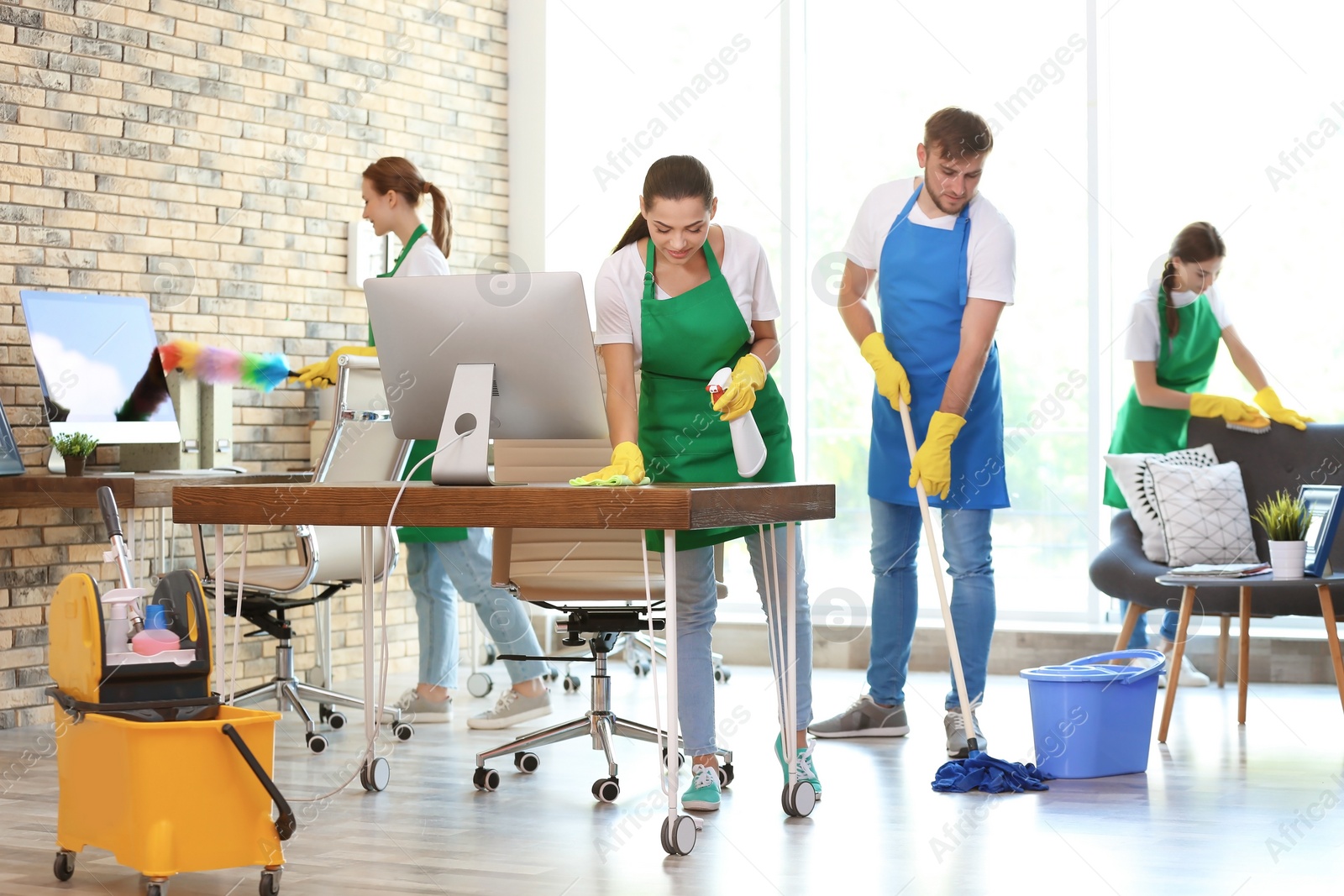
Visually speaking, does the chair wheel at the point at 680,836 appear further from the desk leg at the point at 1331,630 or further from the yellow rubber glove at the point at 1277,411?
the yellow rubber glove at the point at 1277,411

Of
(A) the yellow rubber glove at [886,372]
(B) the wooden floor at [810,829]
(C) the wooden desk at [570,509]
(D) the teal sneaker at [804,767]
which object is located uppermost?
(A) the yellow rubber glove at [886,372]

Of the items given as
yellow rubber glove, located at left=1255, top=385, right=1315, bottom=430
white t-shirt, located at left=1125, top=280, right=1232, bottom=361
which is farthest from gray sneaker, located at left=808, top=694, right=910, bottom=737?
yellow rubber glove, located at left=1255, top=385, right=1315, bottom=430

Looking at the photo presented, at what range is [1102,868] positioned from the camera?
2.53 meters

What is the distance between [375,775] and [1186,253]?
295cm

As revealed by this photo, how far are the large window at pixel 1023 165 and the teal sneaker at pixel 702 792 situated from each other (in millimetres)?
2231

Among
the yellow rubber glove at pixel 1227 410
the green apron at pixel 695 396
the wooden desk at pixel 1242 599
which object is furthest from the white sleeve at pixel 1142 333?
the green apron at pixel 695 396

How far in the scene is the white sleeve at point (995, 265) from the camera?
11.4 feet

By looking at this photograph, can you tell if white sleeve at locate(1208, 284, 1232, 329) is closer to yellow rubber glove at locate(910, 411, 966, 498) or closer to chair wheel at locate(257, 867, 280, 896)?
yellow rubber glove at locate(910, 411, 966, 498)

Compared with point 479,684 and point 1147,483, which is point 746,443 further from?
point 479,684

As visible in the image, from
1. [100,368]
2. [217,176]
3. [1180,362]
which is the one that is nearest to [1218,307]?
[1180,362]

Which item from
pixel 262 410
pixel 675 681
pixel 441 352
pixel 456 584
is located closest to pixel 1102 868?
pixel 675 681

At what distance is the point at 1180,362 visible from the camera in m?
4.63

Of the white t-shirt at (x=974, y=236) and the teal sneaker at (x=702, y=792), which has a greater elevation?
the white t-shirt at (x=974, y=236)

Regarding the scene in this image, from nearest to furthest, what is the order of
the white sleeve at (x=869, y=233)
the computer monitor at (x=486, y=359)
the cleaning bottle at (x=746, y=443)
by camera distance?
the computer monitor at (x=486, y=359)
the cleaning bottle at (x=746, y=443)
the white sleeve at (x=869, y=233)
